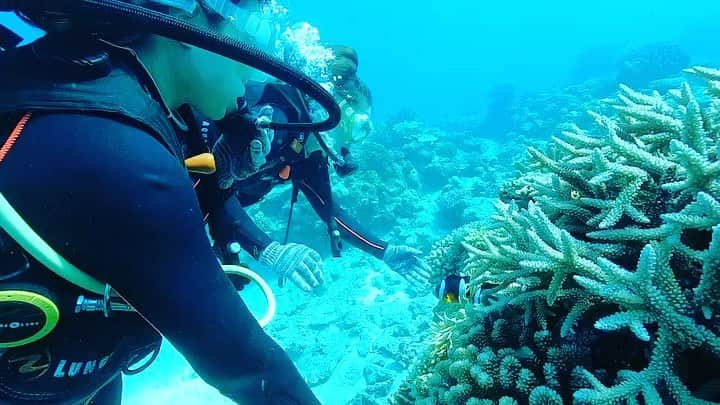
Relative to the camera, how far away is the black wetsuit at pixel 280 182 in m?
3.81

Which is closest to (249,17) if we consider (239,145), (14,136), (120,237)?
(239,145)

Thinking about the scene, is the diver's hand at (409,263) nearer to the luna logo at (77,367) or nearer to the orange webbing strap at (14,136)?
the luna logo at (77,367)

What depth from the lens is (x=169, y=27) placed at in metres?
1.36

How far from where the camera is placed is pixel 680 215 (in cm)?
141

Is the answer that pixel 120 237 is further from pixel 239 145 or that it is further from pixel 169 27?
pixel 239 145

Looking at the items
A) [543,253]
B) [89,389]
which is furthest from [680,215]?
[89,389]

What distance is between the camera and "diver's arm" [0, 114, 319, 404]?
112 cm

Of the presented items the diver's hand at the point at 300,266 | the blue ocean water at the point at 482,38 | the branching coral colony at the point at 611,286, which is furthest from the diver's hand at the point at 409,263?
the blue ocean water at the point at 482,38

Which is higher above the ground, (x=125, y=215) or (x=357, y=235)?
(x=125, y=215)

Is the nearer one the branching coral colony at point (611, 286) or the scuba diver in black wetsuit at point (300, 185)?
the branching coral colony at point (611, 286)

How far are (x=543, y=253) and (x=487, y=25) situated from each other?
96655 millimetres

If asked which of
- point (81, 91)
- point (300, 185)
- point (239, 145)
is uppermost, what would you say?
point (81, 91)

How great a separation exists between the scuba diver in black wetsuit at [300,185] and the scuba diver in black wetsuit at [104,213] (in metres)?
1.37

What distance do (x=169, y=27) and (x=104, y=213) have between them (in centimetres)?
65
